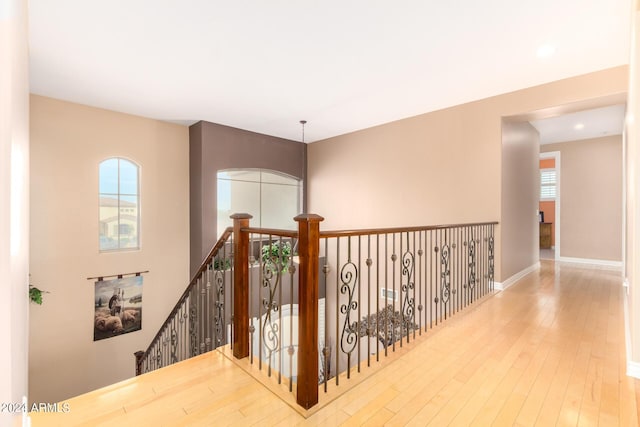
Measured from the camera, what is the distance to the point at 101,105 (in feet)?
15.2

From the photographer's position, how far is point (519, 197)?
500 centimetres

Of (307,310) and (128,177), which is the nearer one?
(307,310)

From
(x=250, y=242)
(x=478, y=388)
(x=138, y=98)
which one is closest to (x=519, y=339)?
(x=478, y=388)

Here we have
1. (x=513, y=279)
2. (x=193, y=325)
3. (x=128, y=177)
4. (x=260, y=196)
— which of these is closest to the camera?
(x=193, y=325)

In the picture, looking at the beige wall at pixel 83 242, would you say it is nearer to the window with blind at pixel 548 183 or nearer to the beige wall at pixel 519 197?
the beige wall at pixel 519 197

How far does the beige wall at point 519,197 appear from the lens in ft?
14.5

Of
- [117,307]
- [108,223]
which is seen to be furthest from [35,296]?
[108,223]

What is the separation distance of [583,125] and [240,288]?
268 inches

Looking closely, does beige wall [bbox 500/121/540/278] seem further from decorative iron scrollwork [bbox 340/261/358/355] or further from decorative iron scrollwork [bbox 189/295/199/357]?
decorative iron scrollwork [bbox 189/295/199/357]

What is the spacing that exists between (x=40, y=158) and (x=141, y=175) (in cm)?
130

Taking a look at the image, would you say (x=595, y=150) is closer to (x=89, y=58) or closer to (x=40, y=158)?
(x=89, y=58)

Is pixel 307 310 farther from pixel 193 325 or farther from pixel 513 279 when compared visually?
pixel 513 279

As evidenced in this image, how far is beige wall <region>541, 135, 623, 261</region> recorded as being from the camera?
19.6 feet

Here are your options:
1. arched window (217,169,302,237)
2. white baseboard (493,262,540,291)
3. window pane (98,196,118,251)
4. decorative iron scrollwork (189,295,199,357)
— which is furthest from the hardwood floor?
arched window (217,169,302,237)
